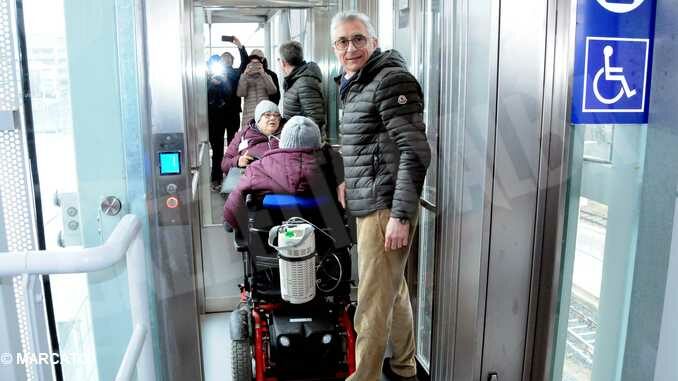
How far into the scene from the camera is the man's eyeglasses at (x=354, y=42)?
87.4 inches

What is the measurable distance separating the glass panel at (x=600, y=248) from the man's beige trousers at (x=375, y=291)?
1.97 feet

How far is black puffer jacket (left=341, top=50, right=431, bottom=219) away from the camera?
2098 mm

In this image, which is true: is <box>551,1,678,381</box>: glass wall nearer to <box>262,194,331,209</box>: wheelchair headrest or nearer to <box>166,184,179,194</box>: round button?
<box>262,194,331,209</box>: wheelchair headrest

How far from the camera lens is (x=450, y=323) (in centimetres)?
206

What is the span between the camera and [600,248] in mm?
1848

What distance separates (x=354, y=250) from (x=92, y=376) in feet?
6.30

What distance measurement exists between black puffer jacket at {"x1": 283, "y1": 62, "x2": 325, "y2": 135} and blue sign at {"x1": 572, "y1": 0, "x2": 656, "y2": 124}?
172 centimetres

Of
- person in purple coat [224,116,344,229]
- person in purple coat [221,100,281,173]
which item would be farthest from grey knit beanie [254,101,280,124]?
person in purple coat [224,116,344,229]

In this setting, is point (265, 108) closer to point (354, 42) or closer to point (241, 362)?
point (354, 42)

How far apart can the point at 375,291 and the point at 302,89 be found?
1420mm

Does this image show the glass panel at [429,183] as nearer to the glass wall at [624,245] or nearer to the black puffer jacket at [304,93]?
the glass wall at [624,245]

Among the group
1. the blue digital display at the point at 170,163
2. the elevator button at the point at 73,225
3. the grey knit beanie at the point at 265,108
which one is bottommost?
the elevator button at the point at 73,225

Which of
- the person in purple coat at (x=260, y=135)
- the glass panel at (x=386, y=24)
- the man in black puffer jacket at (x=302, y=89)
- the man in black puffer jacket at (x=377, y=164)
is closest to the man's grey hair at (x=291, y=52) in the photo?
the man in black puffer jacket at (x=302, y=89)

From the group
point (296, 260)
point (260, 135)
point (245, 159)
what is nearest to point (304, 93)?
point (260, 135)
